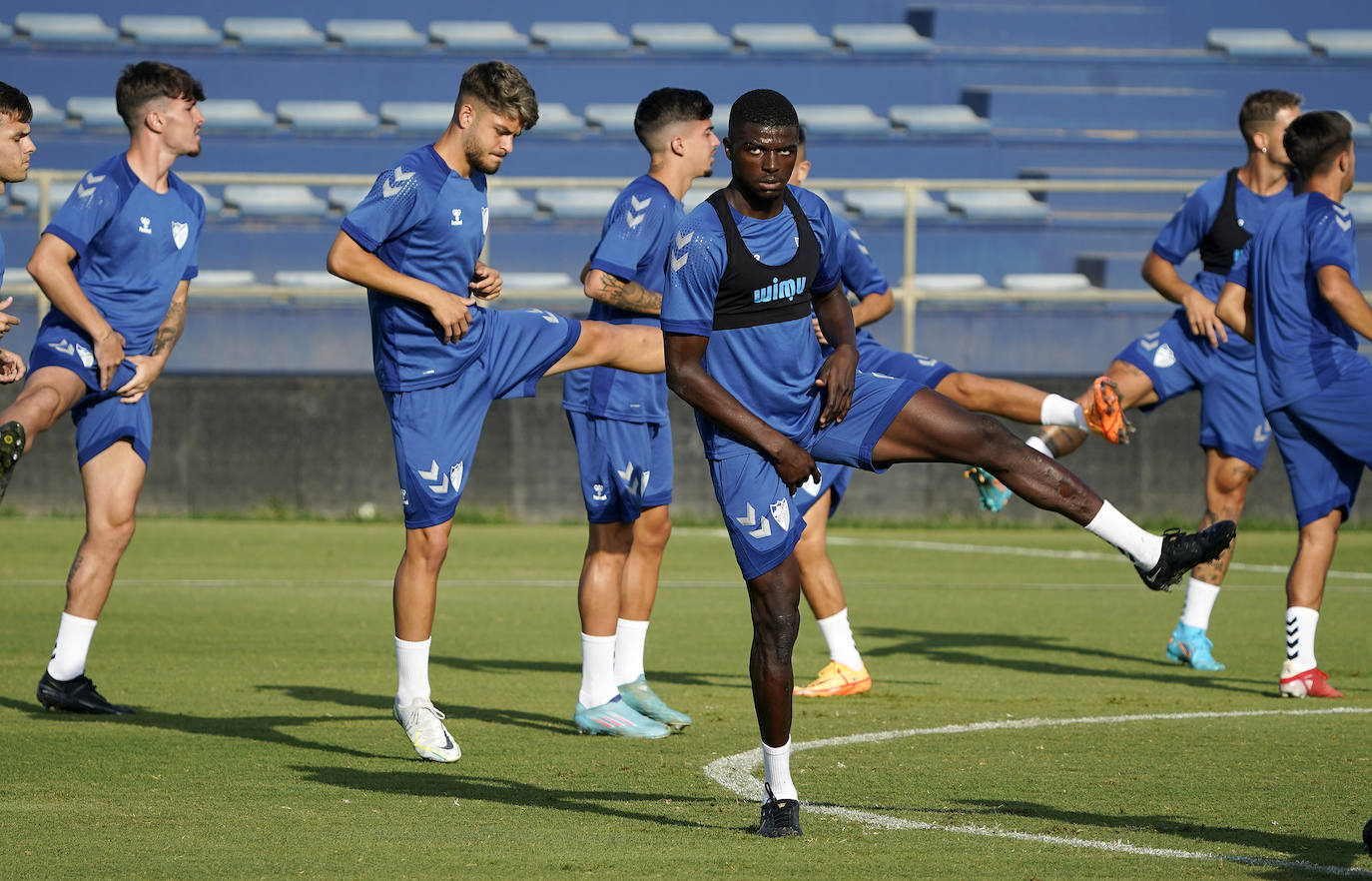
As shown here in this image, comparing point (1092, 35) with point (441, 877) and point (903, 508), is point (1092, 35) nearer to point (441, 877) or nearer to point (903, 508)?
point (903, 508)

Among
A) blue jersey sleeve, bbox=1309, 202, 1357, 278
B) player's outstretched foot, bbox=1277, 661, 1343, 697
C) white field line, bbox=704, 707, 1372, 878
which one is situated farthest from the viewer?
player's outstretched foot, bbox=1277, 661, 1343, 697

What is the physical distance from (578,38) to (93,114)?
699 cm

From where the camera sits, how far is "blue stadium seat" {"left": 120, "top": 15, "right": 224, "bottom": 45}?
25.3 metres

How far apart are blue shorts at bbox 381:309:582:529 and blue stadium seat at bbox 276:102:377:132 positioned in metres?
18.7

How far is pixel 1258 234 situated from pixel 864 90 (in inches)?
745

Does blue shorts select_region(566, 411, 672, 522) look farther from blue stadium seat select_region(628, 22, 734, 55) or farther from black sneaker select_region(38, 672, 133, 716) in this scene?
blue stadium seat select_region(628, 22, 734, 55)

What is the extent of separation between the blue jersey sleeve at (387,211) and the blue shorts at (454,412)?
1.53ft

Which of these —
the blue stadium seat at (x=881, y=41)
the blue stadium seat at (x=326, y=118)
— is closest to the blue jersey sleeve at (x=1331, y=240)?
the blue stadium seat at (x=326, y=118)

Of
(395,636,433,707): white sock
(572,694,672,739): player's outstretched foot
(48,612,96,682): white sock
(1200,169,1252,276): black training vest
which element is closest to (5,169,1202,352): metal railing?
(1200,169,1252,276): black training vest

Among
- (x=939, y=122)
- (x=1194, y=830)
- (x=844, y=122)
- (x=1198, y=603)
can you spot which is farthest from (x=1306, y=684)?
(x=939, y=122)

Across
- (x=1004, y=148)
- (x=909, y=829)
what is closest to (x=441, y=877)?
(x=909, y=829)

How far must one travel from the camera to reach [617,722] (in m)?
6.74

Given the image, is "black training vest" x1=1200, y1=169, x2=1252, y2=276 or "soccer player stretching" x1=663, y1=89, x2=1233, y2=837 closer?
"soccer player stretching" x1=663, y1=89, x2=1233, y2=837

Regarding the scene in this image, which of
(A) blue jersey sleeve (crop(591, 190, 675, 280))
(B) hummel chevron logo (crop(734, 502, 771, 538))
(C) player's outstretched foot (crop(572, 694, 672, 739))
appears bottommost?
(C) player's outstretched foot (crop(572, 694, 672, 739))
